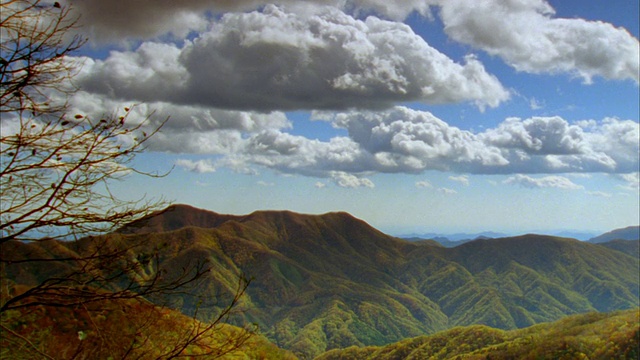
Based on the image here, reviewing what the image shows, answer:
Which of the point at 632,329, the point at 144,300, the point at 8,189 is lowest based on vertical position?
the point at 632,329

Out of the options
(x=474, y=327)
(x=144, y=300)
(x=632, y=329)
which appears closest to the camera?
(x=144, y=300)

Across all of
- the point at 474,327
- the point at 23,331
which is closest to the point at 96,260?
the point at 23,331

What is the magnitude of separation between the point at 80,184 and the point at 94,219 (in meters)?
0.65

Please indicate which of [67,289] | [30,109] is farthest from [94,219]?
[30,109]

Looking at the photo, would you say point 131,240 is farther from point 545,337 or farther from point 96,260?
point 545,337

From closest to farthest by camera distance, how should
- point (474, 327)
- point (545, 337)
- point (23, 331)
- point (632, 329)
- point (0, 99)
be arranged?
point (0, 99) < point (23, 331) < point (632, 329) < point (545, 337) < point (474, 327)

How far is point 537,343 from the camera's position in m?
123

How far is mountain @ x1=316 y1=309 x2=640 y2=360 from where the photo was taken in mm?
111312

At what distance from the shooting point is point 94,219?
8047 mm

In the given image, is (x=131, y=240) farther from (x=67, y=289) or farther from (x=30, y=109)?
(x=30, y=109)

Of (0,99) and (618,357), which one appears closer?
(0,99)

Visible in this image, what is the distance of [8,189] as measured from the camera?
25.7 feet

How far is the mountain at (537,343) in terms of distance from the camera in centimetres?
11131

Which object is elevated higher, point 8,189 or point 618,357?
point 8,189
